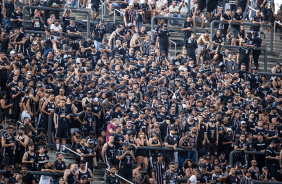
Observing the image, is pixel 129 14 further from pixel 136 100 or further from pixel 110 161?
pixel 110 161

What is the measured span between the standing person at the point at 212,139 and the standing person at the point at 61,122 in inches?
174

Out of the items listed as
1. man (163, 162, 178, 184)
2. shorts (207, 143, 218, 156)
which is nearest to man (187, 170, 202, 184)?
man (163, 162, 178, 184)

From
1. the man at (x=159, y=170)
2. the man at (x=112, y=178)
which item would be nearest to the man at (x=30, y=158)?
the man at (x=112, y=178)

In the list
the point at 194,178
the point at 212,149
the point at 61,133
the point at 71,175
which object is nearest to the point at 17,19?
the point at 61,133

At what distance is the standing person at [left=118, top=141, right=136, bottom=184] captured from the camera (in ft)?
67.0

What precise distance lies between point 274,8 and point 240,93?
6.92 m

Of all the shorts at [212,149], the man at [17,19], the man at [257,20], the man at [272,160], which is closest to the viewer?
the man at [272,160]

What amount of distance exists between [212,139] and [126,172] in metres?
3.52

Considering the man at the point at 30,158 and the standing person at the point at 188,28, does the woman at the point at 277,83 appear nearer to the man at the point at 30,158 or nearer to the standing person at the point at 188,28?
the standing person at the point at 188,28

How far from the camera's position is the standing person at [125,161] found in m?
20.4

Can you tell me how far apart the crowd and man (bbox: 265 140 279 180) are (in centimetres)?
3

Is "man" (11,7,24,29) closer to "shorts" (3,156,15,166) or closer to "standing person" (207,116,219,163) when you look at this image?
"shorts" (3,156,15,166)

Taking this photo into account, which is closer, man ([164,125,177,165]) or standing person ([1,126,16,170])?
standing person ([1,126,16,170])

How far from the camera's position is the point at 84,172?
1970 centimetres
